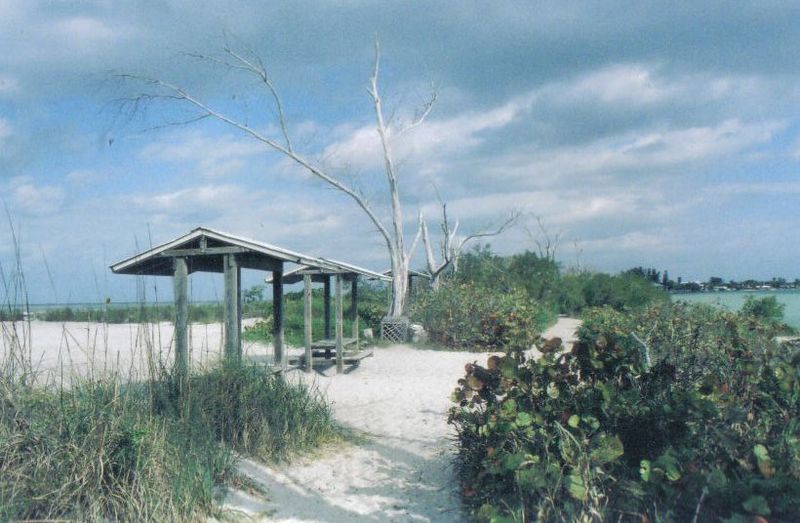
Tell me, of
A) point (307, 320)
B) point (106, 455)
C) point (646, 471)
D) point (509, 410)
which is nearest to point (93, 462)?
point (106, 455)

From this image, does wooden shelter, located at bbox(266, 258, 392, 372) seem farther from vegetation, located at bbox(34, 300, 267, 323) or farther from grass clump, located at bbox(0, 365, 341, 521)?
grass clump, located at bbox(0, 365, 341, 521)

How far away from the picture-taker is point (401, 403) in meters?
9.05

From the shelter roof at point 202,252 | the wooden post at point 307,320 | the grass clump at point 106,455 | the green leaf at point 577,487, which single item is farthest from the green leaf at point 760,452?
the wooden post at point 307,320

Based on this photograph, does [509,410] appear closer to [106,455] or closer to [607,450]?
[607,450]

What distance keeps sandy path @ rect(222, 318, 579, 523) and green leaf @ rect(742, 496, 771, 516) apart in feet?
6.72

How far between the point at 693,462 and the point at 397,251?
18.2 m

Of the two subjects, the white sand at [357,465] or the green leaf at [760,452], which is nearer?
the green leaf at [760,452]

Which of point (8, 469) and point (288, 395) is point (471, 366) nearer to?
point (288, 395)

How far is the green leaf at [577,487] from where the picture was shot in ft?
11.8

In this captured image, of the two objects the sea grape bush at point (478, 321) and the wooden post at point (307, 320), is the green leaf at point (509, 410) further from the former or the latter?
the sea grape bush at point (478, 321)

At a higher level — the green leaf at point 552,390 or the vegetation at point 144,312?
the vegetation at point 144,312

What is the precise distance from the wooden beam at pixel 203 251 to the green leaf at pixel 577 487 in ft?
18.6

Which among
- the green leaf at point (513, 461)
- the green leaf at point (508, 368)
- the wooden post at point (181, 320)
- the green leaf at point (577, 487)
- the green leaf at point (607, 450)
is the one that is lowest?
the green leaf at point (577, 487)

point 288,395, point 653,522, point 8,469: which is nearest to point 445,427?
point 288,395
